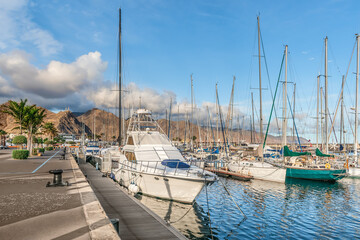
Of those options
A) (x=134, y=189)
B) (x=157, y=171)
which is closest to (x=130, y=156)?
(x=134, y=189)

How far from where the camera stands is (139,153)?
1842 centimetres

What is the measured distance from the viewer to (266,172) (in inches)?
1070

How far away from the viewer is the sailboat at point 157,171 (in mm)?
14602

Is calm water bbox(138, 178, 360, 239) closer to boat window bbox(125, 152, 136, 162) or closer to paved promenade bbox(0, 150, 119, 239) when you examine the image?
boat window bbox(125, 152, 136, 162)

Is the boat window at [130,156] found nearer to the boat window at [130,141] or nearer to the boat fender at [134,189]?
the boat window at [130,141]

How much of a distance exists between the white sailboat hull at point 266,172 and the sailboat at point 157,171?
12.8m

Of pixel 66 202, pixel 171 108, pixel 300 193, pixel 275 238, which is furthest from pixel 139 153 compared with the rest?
pixel 171 108

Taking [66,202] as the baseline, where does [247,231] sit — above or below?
below

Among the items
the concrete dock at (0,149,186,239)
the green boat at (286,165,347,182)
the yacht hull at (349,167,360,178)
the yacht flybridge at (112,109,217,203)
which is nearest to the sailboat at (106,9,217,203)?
the yacht flybridge at (112,109,217,203)

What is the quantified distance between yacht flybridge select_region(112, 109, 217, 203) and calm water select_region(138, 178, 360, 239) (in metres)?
0.76

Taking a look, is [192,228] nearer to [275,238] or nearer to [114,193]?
[275,238]

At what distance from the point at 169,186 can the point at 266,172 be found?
16018 millimetres

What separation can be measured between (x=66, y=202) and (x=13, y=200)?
227cm

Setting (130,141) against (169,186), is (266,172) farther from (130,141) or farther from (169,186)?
(169,186)
